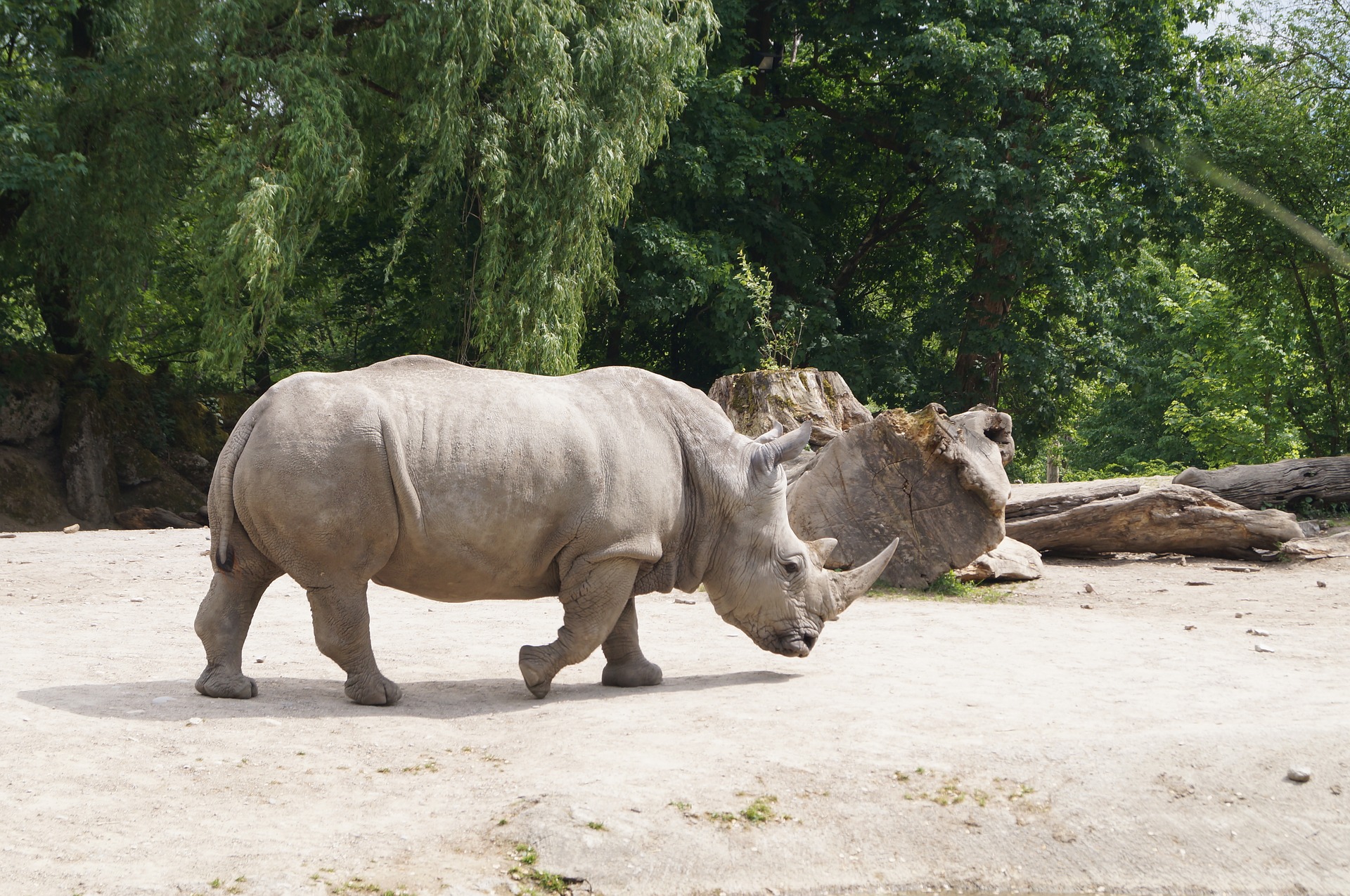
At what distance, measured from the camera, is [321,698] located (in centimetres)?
630

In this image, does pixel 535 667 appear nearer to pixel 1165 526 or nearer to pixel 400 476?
pixel 400 476

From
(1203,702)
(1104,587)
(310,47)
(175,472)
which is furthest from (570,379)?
(175,472)

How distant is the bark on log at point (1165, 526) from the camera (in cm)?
1270

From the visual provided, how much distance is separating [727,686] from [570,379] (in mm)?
1882

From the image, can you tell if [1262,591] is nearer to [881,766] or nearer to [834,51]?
[881,766]

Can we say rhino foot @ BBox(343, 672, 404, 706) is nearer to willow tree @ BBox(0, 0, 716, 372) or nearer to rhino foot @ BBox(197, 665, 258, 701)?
rhino foot @ BBox(197, 665, 258, 701)

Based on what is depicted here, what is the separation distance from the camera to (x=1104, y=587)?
1145cm

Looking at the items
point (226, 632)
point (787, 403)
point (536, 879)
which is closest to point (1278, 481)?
point (787, 403)

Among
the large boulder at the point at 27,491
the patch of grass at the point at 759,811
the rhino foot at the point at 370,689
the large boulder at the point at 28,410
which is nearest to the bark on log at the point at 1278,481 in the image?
the rhino foot at the point at 370,689

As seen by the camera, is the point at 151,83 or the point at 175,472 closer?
the point at 151,83

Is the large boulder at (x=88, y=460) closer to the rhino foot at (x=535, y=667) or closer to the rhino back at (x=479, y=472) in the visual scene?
the rhino back at (x=479, y=472)

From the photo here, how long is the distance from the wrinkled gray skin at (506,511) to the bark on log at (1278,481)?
31.6 feet

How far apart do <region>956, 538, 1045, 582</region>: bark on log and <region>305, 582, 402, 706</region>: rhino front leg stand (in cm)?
639

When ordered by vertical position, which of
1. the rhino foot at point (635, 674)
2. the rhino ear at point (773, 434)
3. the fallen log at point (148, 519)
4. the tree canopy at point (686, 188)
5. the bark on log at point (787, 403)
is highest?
the tree canopy at point (686, 188)
